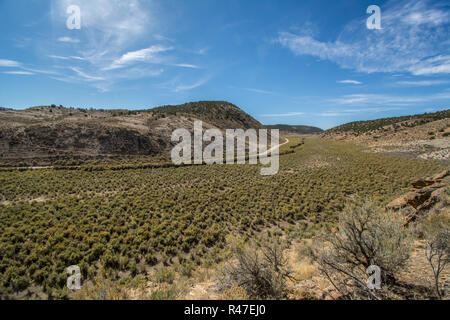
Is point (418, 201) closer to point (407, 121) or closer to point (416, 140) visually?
point (416, 140)

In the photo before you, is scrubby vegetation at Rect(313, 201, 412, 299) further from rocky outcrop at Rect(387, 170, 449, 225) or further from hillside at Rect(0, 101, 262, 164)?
hillside at Rect(0, 101, 262, 164)

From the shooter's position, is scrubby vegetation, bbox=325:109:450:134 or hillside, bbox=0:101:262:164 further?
scrubby vegetation, bbox=325:109:450:134

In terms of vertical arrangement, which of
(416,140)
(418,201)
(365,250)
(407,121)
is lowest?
(365,250)

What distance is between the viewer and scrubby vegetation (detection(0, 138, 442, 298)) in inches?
276

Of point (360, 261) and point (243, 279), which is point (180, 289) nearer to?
point (243, 279)

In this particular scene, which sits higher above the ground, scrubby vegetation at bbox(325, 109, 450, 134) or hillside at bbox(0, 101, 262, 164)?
scrubby vegetation at bbox(325, 109, 450, 134)

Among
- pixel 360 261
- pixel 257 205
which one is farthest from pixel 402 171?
pixel 360 261

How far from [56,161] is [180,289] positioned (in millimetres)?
33579

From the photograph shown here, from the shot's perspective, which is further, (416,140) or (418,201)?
(416,140)

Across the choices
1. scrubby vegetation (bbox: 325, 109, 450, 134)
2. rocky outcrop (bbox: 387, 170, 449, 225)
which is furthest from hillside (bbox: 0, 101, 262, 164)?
scrubby vegetation (bbox: 325, 109, 450, 134)

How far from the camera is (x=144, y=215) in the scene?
11.5m

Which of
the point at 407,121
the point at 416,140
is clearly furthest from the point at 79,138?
the point at 407,121

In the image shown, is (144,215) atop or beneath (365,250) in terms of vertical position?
beneath

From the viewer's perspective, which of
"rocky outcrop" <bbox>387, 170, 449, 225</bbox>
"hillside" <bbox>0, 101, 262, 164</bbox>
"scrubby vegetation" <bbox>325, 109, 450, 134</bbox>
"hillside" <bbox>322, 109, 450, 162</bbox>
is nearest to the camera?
"rocky outcrop" <bbox>387, 170, 449, 225</bbox>
